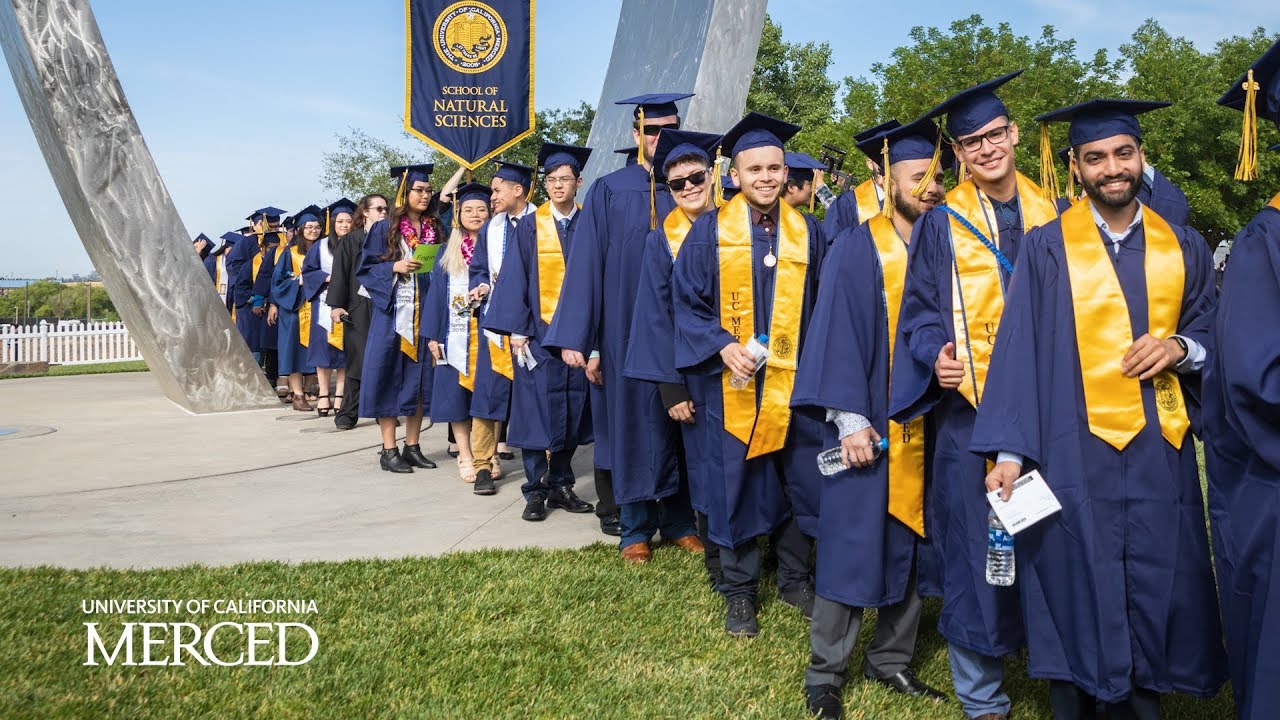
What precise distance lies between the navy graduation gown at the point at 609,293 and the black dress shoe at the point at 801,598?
1.01 m

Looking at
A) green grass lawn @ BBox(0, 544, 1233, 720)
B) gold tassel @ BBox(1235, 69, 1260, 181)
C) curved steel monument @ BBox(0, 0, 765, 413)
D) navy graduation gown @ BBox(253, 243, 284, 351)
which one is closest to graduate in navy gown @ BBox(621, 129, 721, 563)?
green grass lawn @ BBox(0, 544, 1233, 720)

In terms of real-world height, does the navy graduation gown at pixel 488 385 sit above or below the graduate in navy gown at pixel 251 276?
below

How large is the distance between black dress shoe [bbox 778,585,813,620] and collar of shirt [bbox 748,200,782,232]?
1.41 meters

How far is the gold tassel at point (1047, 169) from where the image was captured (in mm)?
3266

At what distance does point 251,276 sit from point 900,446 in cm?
1065

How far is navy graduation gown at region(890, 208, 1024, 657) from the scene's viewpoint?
9.70 feet

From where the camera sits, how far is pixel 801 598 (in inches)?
165

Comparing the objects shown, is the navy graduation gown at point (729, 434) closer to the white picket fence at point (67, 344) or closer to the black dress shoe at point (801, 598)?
the black dress shoe at point (801, 598)

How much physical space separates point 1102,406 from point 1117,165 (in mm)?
650

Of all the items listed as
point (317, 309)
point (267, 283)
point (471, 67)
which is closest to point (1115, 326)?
point (317, 309)

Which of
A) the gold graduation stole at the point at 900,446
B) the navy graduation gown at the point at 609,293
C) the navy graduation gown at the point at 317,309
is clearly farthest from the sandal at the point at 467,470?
the gold graduation stole at the point at 900,446

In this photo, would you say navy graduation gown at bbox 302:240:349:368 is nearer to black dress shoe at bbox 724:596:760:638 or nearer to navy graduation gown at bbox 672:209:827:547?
navy graduation gown at bbox 672:209:827:547

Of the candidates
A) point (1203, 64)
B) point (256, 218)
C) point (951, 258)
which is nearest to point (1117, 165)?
point (951, 258)

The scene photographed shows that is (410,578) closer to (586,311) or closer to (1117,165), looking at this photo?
(586,311)
